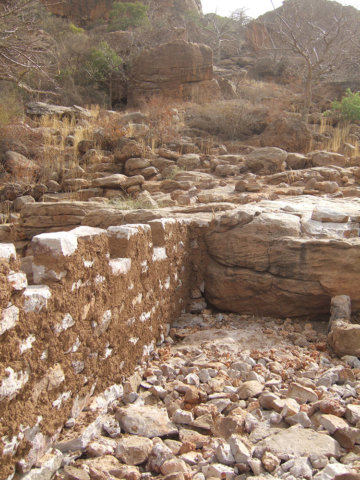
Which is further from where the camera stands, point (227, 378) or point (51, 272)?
point (227, 378)

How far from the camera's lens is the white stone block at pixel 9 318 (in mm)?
1391

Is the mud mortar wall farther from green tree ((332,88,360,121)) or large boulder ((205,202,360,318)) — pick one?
green tree ((332,88,360,121))

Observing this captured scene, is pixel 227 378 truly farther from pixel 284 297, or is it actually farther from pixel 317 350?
pixel 284 297

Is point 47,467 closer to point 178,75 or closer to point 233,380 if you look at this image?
point 233,380

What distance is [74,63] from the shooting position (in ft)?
54.3

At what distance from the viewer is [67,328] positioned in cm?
182

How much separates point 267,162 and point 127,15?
20.0 m

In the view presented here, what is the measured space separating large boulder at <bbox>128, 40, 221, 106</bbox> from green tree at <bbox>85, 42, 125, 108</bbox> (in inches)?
40.9

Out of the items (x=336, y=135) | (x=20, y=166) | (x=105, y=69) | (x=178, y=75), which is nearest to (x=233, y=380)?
(x=20, y=166)

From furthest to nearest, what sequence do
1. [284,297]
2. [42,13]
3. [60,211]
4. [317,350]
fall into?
[42,13] < [60,211] < [284,297] < [317,350]

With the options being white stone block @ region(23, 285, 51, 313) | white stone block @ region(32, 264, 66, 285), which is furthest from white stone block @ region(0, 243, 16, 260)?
white stone block @ region(32, 264, 66, 285)

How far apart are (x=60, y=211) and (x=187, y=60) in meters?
12.5

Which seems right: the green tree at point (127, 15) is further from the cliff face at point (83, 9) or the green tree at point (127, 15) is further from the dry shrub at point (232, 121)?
the dry shrub at point (232, 121)

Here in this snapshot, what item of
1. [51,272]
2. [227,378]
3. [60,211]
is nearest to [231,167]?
[60,211]
